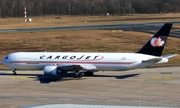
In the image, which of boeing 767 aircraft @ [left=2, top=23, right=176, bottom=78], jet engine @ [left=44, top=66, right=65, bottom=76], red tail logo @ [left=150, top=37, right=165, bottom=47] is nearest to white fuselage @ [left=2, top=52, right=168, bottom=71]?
boeing 767 aircraft @ [left=2, top=23, right=176, bottom=78]

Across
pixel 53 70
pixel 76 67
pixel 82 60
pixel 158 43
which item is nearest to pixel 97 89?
pixel 76 67

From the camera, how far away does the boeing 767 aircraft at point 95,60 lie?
5422cm

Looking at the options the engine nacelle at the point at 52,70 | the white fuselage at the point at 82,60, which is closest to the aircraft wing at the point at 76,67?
the white fuselage at the point at 82,60

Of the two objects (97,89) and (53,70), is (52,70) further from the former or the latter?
(97,89)

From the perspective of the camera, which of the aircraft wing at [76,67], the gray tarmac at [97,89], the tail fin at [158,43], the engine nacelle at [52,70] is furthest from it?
the tail fin at [158,43]

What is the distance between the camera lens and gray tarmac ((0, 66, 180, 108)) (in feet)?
135

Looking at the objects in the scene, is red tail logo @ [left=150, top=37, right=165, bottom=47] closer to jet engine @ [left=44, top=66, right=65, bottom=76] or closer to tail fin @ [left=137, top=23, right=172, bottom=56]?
tail fin @ [left=137, top=23, right=172, bottom=56]

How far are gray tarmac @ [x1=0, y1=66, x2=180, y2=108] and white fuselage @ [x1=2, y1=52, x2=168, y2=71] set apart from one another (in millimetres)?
1584

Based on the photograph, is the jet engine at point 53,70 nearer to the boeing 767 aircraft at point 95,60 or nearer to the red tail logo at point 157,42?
the boeing 767 aircraft at point 95,60

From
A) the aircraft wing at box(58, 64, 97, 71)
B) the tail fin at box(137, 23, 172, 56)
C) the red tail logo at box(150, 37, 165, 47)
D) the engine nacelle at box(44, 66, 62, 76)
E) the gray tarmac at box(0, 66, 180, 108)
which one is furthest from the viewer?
the red tail logo at box(150, 37, 165, 47)

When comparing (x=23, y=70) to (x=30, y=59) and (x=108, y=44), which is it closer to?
(x=30, y=59)

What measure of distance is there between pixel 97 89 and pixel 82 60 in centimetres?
962

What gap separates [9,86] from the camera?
50594 mm

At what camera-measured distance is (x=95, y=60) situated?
55688 millimetres
